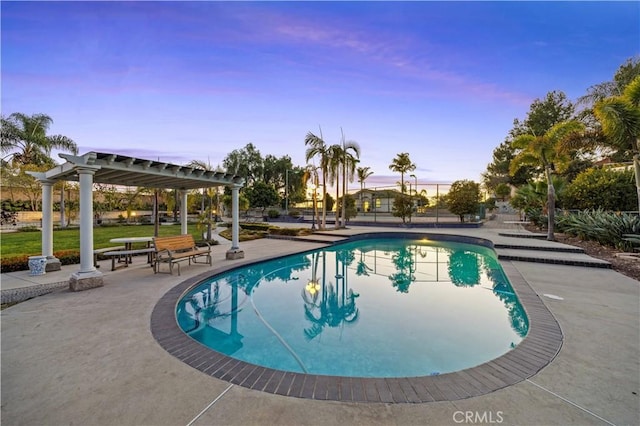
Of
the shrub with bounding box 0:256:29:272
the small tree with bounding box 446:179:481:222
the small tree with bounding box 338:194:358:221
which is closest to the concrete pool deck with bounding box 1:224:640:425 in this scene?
the shrub with bounding box 0:256:29:272

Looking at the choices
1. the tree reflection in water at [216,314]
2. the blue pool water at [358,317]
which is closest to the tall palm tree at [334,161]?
the blue pool water at [358,317]

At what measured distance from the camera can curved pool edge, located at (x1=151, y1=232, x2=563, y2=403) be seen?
2314 millimetres

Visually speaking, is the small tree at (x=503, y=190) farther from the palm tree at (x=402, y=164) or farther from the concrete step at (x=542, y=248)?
the concrete step at (x=542, y=248)

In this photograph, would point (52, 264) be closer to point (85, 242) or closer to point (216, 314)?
point (85, 242)

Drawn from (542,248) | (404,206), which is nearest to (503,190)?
(404,206)

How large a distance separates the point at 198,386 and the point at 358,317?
10.1ft

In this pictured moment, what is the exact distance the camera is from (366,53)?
10.9 metres

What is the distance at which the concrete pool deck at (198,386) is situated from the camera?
2.04m

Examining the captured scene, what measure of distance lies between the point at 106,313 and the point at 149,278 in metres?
Result: 2.26

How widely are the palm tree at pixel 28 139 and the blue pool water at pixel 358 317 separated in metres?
24.9

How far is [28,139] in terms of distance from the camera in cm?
2091

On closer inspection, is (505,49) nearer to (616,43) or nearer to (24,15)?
(616,43)

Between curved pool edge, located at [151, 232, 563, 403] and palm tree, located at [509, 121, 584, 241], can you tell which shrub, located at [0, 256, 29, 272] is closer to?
curved pool edge, located at [151, 232, 563, 403]

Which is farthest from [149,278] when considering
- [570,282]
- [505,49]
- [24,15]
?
[505,49]
